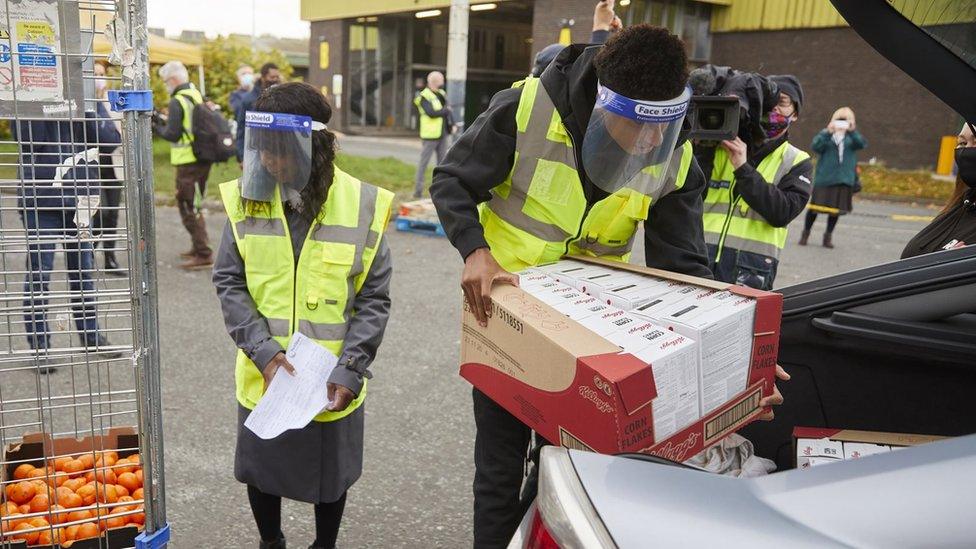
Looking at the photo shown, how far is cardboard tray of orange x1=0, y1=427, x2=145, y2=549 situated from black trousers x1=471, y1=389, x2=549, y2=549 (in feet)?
3.29

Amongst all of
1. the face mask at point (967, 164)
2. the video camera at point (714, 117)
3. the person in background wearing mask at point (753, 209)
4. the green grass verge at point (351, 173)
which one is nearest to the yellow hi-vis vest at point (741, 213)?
the person in background wearing mask at point (753, 209)

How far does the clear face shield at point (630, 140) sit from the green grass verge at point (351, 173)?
928cm

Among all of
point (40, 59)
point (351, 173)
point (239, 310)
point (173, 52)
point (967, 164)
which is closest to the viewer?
point (40, 59)

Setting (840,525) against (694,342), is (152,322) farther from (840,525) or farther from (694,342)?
(840,525)

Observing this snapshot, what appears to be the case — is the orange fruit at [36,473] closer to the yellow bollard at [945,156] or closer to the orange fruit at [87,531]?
the orange fruit at [87,531]

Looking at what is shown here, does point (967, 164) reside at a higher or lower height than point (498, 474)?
higher

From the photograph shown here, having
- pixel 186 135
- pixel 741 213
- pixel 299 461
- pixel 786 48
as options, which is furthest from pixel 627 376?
pixel 786 48

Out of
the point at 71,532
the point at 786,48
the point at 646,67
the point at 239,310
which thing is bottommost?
the point at 71,532

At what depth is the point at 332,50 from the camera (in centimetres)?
3016

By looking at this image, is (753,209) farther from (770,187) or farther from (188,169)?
(188,169)

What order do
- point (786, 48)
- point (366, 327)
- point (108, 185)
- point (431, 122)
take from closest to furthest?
point (366, 327)
point (108, 185)
point (431, 122)
point (786, 48)

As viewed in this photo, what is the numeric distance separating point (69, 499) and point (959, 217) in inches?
131

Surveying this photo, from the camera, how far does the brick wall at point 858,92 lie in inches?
758

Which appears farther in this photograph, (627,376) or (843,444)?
(843,444)
